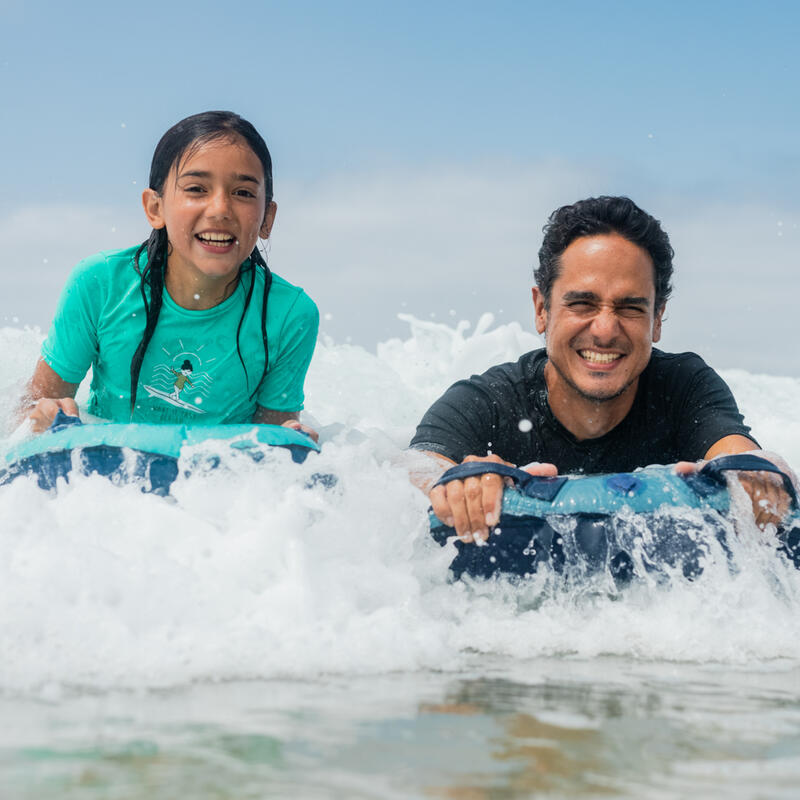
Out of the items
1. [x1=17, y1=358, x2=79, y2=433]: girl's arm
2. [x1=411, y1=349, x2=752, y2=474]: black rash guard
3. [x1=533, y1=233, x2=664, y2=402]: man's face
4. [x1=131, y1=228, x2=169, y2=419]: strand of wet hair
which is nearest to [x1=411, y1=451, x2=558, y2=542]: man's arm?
[x1=411, y1=349, x2=752, y2=474]: black rash guard

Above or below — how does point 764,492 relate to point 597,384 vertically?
below

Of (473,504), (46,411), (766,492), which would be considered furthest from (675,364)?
(46,411)

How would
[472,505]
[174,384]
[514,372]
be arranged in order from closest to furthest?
[472,505]
[514,372]
[174,384]

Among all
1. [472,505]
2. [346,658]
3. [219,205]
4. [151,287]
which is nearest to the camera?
[346,658]

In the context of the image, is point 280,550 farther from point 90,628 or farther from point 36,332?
point 36,332

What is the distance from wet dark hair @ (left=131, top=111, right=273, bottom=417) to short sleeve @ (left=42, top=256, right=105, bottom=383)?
0.66 feet

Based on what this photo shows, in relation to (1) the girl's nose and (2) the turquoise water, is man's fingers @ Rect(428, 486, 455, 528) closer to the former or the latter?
(2) the turquoise water

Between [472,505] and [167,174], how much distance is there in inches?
74.2

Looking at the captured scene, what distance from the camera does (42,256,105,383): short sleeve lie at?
4.20 metres

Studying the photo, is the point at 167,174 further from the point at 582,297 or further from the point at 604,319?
the point at 604,319

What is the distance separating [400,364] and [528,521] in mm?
7178

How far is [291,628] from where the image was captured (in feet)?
8.41

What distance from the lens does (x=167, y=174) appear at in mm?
4070

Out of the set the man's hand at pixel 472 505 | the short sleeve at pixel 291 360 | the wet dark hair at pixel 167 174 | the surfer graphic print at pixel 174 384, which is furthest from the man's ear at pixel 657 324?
the surfer graphic print at pixel 174 384
